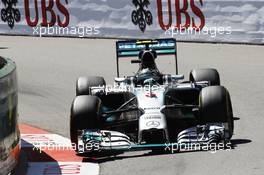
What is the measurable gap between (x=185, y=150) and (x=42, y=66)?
30.9ft

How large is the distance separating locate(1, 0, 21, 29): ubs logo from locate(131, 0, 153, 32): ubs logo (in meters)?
3.94

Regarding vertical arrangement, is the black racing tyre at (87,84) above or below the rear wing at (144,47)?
below

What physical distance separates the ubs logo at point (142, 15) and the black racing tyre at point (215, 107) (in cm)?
1181

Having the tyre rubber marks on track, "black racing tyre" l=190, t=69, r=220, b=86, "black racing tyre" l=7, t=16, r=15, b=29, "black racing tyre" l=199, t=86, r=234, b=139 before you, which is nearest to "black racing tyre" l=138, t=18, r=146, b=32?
"black racing tyre" l=7, t=16, r=15, b=29

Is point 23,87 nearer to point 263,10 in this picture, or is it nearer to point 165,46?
point 165,46

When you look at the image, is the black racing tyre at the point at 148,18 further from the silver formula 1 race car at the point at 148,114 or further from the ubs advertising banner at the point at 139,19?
the silver formula 1 race car at the point at 148,114

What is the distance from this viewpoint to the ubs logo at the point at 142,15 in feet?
76.7

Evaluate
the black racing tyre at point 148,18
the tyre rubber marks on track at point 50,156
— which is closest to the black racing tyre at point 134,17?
the black racing tyre at point 148,18

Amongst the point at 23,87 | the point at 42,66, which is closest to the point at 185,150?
the point at 23,87

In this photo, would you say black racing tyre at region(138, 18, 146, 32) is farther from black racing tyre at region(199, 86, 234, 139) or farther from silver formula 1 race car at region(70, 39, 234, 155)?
black racing tyre at region(199, 86, 234, 139)

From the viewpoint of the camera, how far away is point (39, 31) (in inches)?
990

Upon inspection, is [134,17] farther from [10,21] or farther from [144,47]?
[144,47]

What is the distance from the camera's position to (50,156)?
38.9ft

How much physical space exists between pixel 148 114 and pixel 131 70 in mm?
7607
